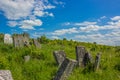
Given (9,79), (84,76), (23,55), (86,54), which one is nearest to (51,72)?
(84,76)

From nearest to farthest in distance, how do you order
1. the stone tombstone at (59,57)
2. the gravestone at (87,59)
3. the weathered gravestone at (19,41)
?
1. the stone tombstone at (59,57)
2. the gravestone at (87,59)
3. the weathered gravestone at (19,41)

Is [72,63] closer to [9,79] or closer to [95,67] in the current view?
[9,79]

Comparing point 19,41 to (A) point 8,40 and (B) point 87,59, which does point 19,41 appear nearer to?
(A) point 8,40

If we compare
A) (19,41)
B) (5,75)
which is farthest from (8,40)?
(5,75)

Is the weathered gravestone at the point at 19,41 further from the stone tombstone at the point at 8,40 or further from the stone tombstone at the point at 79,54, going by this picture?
the stone tombstone at the point at 79,54

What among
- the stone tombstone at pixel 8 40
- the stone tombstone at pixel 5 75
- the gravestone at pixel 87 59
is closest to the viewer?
the stone tombstone at pixel 5 75

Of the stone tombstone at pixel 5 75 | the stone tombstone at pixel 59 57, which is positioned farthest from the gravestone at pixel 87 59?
the stone tombstone at pixel 5 75

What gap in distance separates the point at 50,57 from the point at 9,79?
9380 millimetres

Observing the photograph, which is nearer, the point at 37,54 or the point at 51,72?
the point at 51,72

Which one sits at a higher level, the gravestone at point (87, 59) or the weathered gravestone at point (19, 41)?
the weathered gravestone at point (19, 41)

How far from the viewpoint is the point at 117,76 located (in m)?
11.8

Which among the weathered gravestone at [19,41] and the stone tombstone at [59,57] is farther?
the weathered gravestone at [19,41]

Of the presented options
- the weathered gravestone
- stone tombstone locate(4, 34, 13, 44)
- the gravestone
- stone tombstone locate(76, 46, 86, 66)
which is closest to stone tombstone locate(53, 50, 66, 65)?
stone tombstone locate(76, 46, 86, 66)

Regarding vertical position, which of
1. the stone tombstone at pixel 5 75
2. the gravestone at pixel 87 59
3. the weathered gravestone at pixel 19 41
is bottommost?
the gravestone at pixel 87 59
